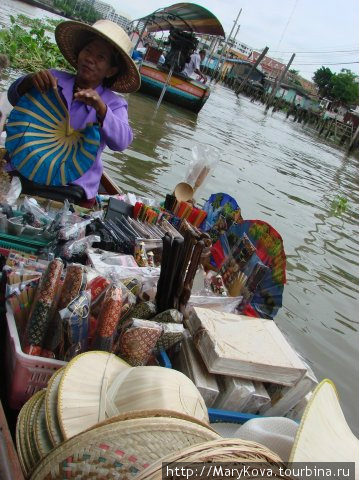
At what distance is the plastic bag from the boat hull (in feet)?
35.6

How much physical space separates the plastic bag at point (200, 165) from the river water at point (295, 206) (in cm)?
150

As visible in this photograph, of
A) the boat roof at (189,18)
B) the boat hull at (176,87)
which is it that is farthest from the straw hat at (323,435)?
the boat hull at (176,87)

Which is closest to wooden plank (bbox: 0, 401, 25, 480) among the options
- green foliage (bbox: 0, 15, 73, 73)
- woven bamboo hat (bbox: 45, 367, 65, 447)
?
woven bamboo hat (bbox: 45, 367, 65, 447)

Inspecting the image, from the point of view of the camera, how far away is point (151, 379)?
1.42m

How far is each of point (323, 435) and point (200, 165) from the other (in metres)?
2.87

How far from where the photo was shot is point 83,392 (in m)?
1.39

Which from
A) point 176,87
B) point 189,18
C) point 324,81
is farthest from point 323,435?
point 324,81

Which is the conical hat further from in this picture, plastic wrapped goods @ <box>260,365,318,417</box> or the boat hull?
the boat hull

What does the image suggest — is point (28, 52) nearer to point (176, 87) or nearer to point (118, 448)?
point (176, 87)

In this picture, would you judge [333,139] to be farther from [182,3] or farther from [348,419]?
[348,419]

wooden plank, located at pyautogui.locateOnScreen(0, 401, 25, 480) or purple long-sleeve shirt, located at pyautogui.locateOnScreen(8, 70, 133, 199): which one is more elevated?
purple long-sleeve shirt, located at pyautogui.locateOnScreen(8, 70, 133, 199)

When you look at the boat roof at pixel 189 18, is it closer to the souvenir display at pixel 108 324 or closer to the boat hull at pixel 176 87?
the boat hull at pixel 176 87

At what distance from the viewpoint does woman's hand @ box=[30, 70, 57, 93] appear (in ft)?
8.87

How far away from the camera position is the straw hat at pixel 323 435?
119cm
